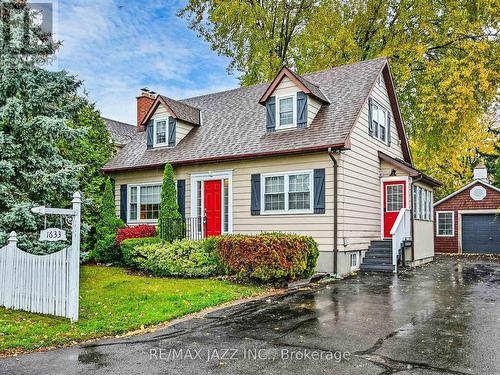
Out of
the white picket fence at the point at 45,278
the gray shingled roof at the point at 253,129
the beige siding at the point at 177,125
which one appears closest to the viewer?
the white picket fence at the point at 45,278

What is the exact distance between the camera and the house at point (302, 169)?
45.0ft

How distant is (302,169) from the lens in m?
14.1

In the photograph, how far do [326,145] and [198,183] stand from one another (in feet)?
17.6

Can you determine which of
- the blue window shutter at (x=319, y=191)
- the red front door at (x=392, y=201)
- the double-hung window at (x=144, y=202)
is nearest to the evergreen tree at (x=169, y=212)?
the double-hung window at (x=144, y=202)

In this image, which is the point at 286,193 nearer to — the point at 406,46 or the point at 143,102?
the point at 406,46

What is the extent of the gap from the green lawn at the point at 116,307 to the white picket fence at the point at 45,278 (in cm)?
20

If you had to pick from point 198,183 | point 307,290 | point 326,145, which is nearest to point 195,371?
point 307,290

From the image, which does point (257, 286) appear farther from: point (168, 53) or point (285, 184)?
point (168, 53)

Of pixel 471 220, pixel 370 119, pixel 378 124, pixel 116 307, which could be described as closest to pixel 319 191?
pixel 370 119

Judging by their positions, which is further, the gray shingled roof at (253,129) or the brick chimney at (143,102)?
the brick chimney at (143,102)

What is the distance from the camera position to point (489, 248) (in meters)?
24.8

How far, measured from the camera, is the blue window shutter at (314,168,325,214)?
13578mm

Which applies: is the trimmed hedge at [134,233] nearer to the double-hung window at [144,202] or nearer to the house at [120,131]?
the double-hung window at [144,202]

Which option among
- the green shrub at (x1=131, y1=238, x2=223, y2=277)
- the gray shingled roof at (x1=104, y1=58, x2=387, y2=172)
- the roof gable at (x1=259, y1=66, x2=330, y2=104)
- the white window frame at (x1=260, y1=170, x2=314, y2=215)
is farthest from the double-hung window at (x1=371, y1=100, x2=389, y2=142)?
the green shrub at (x1=131, y1=238, x2=223, y2=277)
